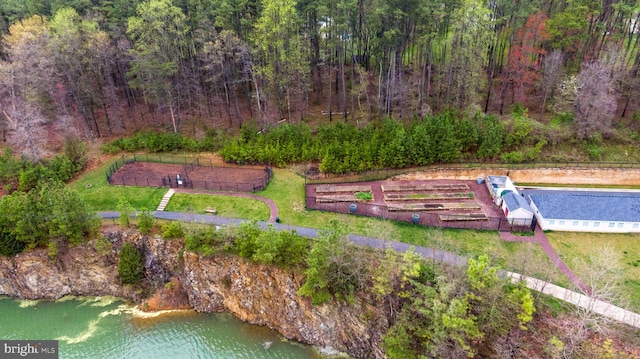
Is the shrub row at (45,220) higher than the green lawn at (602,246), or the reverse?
the shrub row at (45,220)

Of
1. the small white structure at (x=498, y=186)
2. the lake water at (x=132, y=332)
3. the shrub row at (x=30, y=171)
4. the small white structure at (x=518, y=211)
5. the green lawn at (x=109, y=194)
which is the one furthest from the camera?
the shrub row at (x=30, y=171)

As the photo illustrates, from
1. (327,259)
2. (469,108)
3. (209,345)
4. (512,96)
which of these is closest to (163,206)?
(209,345)

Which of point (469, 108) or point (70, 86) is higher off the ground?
point (70, 86)

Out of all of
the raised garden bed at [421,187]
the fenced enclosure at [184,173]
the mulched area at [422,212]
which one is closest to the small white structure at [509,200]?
the mulched area at [422,212]

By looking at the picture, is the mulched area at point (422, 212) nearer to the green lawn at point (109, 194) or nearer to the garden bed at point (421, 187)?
the garden bed at point (421, 187)

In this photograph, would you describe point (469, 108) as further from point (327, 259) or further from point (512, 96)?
point (327, 259)

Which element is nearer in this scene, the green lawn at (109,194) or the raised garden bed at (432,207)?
the raised garden bed at (432,207)
